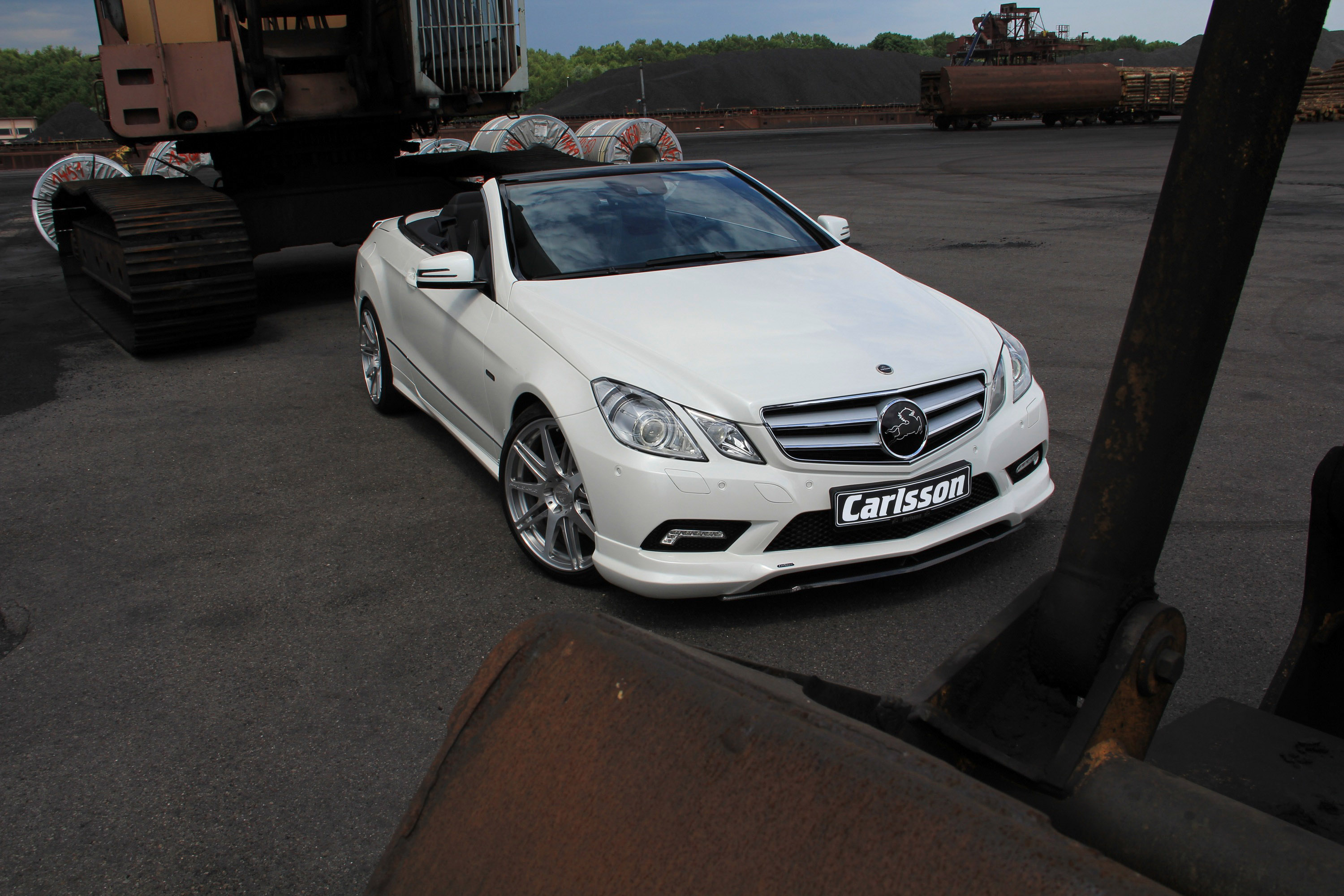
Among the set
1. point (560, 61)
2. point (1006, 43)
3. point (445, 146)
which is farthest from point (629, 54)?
point (445, 146)

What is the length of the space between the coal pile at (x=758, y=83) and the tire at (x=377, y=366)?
207 feet

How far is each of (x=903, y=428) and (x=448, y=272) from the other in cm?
213

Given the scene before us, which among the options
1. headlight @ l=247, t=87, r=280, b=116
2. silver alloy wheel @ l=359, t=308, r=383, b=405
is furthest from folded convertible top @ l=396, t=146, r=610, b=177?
silver alloy wheel @ l=359, t=308, r=383, b=405

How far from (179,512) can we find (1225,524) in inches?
180

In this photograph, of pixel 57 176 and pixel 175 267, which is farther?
pixel 57 176

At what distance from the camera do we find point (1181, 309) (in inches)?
44.0

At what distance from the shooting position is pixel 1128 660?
47.4 inches

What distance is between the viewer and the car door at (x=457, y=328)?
14.7 ft

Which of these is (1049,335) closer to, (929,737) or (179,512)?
(179,512)

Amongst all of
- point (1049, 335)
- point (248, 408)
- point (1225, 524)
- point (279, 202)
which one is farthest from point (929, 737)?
point (279, 202)

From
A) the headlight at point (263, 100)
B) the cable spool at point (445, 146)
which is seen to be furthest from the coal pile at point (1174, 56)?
the headlight at point (263, 100)

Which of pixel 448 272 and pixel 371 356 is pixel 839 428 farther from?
pixel 371 356

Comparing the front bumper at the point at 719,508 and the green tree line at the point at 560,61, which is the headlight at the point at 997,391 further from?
the green tree line at the point at 560,61

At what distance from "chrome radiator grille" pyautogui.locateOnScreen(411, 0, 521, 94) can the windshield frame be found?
13.9 ft
